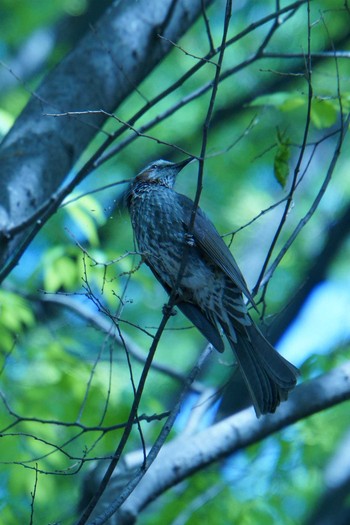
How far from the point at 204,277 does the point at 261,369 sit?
0.44m

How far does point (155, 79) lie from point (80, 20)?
0.90 metres

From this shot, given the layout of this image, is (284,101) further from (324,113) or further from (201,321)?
(201,321)

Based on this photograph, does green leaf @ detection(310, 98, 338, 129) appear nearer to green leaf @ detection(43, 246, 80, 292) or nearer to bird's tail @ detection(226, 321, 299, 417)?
bird's tail @ detection(226, 321, 299, 417)

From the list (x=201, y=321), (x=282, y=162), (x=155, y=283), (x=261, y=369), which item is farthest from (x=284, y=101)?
(x=155, y=283)

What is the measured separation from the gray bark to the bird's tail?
1010mm

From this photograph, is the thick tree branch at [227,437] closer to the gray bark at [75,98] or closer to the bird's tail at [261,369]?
the bird's tail at [261,369]

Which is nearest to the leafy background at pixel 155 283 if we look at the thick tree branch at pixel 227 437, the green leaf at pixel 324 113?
the green leaf at pixel 324 113

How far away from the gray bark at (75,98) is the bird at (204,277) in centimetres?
44

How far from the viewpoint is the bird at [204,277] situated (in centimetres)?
301

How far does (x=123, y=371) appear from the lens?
6.46 meters

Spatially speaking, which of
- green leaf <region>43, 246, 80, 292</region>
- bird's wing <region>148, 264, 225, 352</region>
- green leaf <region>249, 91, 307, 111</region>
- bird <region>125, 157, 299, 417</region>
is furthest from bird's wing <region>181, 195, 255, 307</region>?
green leaf <region>43, 246, 80, 292</region>

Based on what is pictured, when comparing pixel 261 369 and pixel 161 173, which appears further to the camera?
pixel 161 173

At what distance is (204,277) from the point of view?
3.12 metres

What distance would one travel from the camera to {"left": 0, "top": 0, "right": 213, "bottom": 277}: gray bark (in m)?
3.15
